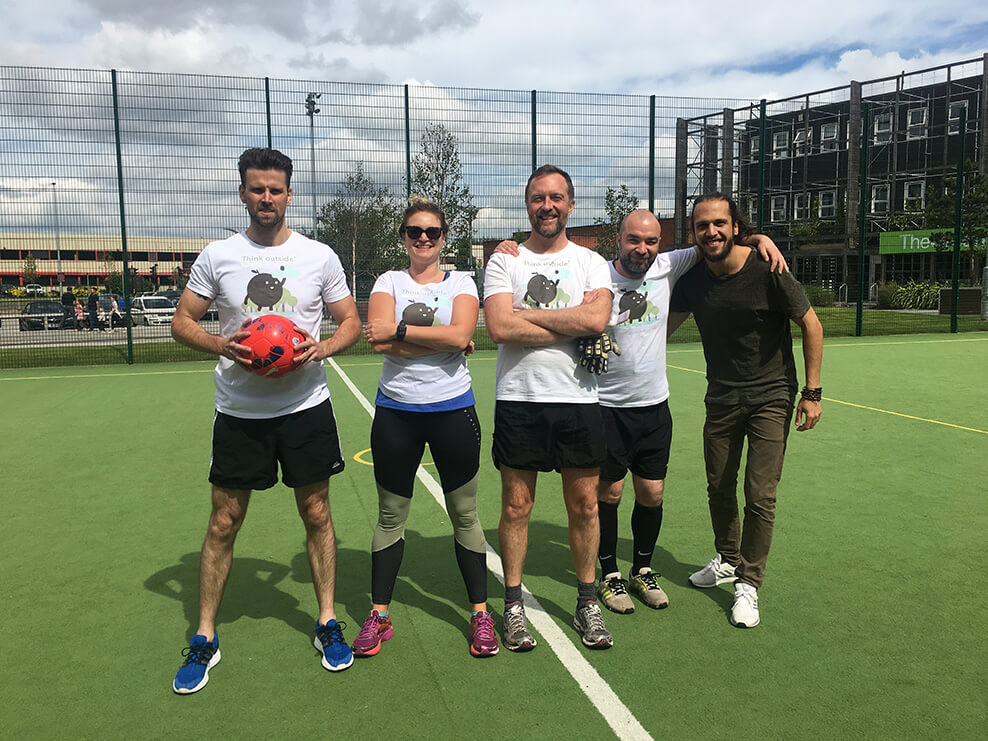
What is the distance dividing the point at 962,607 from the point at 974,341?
1540 centimetres

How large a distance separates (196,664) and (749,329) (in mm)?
2859

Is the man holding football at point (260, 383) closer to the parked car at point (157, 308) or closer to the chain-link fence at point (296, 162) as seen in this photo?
the chain-link fence at point (296, 162)

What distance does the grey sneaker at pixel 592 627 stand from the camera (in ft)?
10.6

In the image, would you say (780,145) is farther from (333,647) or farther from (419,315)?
Result: (333,647)

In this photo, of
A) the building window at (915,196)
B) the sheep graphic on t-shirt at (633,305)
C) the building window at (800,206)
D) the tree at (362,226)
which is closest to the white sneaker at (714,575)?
the sheep graphic on t-shirt at (633,305)

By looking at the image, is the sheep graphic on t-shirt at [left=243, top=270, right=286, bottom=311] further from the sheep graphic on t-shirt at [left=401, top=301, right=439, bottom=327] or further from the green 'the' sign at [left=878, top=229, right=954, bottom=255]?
the green 'the' sign at [left=878, top=229, right=954, bottom=255]

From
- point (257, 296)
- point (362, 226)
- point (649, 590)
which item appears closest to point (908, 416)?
point (649, 590)

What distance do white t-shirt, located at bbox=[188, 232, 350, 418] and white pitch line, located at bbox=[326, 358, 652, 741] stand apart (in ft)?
4.77

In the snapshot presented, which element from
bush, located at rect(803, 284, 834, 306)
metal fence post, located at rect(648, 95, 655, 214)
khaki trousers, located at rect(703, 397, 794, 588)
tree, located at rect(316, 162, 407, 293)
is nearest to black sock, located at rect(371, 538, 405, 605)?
khaki trousers, located at rect(703, 397, 794, 588)

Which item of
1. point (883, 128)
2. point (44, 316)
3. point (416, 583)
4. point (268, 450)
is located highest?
point (883, 128)

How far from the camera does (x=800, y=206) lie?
42.5 m

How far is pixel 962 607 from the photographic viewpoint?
11.7ft

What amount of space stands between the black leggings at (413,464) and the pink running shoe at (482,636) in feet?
0.35

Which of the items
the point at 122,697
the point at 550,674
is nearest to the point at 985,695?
the point at 550,674
